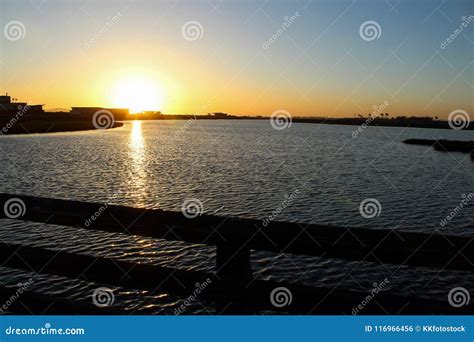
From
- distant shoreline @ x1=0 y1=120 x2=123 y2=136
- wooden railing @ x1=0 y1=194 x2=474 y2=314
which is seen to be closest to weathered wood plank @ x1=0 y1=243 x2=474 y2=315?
wooden railing @ x1=0 y1=194 x2=474 y2=314

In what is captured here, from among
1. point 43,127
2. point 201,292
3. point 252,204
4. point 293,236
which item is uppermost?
point 43,127

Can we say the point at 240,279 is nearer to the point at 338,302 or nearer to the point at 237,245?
the point at 237,245

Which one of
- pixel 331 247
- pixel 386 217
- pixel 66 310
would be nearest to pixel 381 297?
pixel 331 247

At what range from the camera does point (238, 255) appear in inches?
138

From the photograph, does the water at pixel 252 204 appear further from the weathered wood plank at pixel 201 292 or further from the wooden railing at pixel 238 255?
the wooden railing at pixel 238 255

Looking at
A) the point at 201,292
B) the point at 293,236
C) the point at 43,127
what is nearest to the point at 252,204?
the point at 201,292

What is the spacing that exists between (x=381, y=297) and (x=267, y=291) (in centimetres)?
98

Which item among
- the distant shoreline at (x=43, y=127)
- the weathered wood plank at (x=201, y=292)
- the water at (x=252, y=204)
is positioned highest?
the distant shoreline at (x=43, y=127)

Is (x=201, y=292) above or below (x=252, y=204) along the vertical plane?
below

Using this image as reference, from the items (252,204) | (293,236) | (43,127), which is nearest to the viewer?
(293,236)

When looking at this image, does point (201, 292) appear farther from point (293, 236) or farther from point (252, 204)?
point (252, 204)

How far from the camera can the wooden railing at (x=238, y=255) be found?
10.2 ft

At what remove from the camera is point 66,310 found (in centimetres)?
400

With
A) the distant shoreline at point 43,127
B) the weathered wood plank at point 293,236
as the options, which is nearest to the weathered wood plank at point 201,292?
the weathered wood plank at point 293,236
